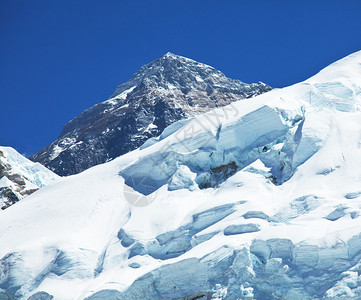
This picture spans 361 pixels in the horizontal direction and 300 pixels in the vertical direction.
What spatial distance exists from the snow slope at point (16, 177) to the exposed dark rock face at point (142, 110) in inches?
1162

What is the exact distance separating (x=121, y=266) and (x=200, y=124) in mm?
13518

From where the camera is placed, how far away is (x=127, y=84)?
6107 inches

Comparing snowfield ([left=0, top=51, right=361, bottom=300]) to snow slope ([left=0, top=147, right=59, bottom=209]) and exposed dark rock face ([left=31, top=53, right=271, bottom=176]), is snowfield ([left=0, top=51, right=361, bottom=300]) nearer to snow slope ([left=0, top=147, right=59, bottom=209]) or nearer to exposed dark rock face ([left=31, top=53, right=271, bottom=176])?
snow slope ([left=0, top=147, right=59, bottom=209])

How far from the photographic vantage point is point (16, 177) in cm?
6744

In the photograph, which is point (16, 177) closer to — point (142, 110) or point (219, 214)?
point (219, 214)

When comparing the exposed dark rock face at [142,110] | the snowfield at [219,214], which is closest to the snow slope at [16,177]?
the snowfield at [219,214]

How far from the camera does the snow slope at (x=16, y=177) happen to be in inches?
2462

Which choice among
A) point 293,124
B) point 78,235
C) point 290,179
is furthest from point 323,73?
point 78,235

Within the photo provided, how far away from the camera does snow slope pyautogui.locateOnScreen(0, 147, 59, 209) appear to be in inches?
2462

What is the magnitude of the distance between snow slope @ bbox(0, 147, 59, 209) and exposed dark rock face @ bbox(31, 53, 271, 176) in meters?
29.5

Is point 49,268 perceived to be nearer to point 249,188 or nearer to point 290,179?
point 249,188

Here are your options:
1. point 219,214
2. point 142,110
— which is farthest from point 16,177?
point 142,110

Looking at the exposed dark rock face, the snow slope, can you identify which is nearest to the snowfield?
the snow slope

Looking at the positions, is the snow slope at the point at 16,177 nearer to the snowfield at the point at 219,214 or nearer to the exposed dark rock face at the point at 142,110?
the snowfield at the point at 219,214
